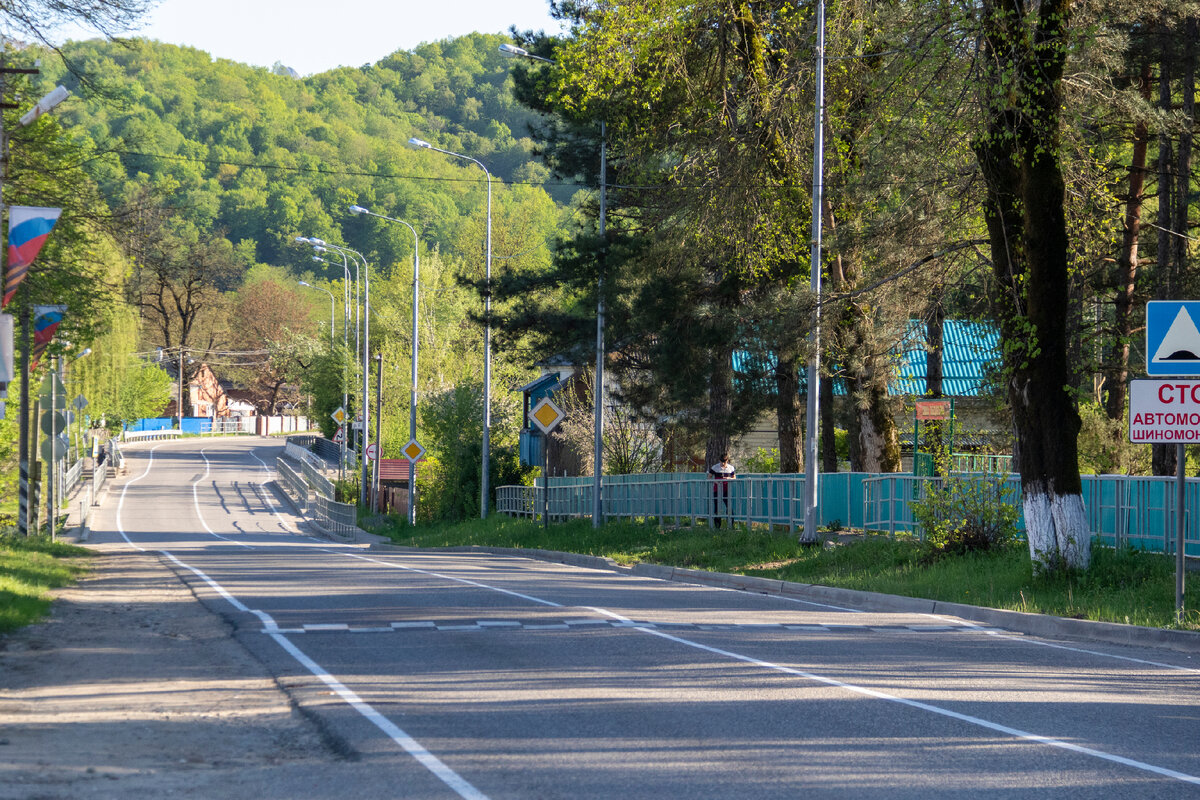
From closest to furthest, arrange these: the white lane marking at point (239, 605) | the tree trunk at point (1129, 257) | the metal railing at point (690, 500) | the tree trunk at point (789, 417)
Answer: the white lane marking at point (239, 605) → the metal railing at point (690, 500) → the tree trunk at point (1129, 257) → the tree trunk at point (789, 417)

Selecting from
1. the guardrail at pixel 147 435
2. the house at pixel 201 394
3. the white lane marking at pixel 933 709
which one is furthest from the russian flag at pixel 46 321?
the house at pixel 201 394

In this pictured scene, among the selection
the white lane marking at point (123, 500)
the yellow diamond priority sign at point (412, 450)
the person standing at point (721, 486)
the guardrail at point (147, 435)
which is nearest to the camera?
the person standing at point (721, 486)

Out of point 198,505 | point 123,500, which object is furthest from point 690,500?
point 123,500

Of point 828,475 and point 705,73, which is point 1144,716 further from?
point 705,73

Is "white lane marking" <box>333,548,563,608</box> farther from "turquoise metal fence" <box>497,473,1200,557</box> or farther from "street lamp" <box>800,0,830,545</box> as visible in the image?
"turquoise metal fence" <box>497,473,1200,557</box>

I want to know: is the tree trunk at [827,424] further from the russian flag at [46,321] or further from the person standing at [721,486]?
the russian flag at [46,321]

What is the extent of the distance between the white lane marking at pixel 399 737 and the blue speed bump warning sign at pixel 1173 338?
29.1 feet

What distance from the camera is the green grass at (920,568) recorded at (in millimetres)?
14117

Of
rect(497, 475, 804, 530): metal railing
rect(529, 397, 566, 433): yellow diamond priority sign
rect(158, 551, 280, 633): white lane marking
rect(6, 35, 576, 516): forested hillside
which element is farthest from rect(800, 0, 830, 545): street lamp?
rect(6, 35, 576, 516): forested hillside


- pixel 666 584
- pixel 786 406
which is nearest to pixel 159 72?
pixel 786 406

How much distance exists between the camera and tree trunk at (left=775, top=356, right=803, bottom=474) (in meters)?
28.4

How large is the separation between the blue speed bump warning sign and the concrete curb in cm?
274

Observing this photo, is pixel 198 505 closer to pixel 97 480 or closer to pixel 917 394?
pixel 97 480

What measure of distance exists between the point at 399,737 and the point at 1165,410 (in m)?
9.15
